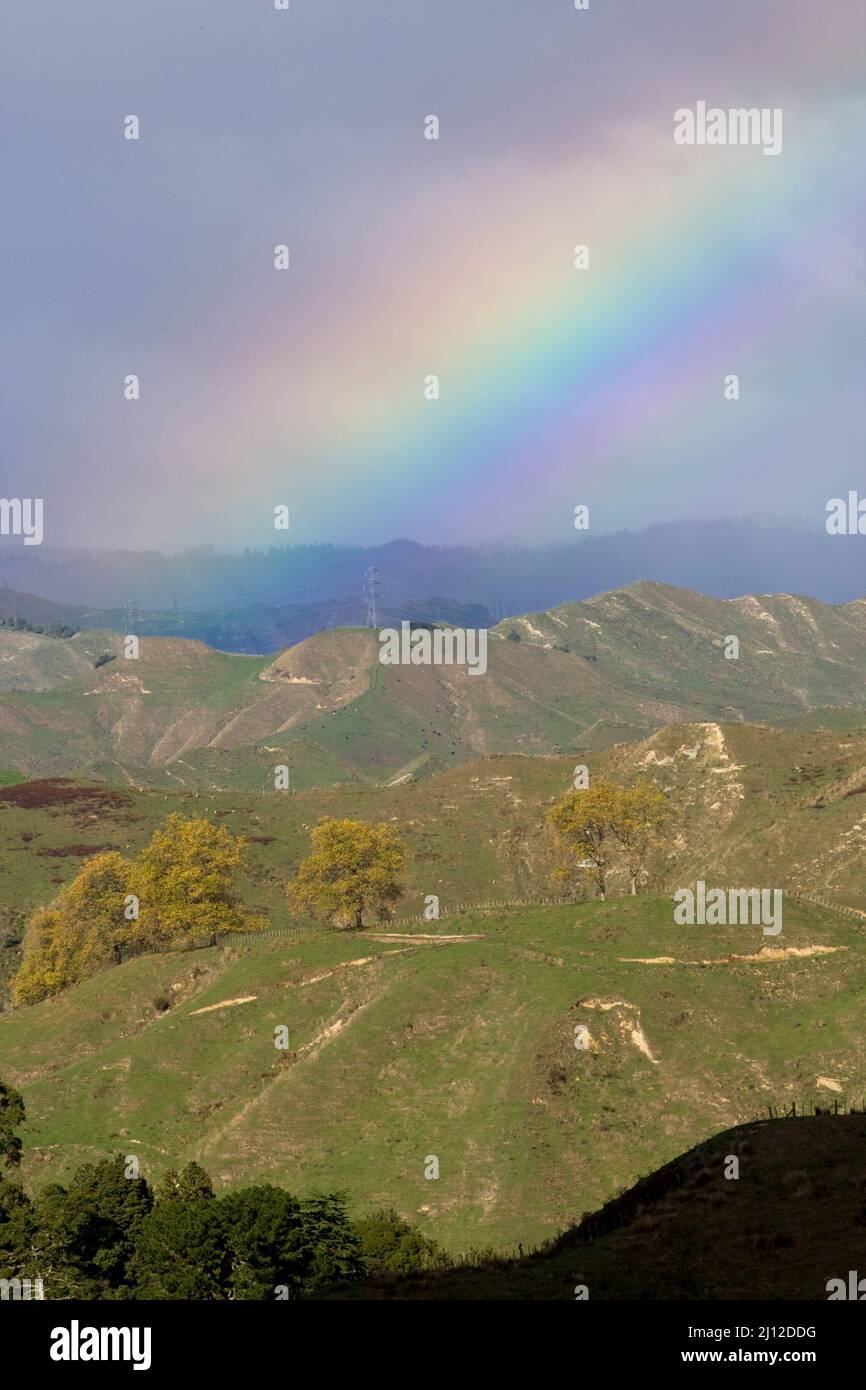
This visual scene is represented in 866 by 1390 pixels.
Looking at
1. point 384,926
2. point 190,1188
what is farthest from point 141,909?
point 190,1188

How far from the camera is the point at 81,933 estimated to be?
130 meters

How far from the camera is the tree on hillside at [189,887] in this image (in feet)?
390

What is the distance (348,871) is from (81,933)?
108ft

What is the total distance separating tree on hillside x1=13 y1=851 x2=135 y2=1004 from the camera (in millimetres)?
127312

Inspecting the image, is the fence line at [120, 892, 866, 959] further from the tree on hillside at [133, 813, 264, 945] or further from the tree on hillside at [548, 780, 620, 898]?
the tree on hillside at [548, 780, 620, 898]

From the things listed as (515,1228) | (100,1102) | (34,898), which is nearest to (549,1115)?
(515,1228)

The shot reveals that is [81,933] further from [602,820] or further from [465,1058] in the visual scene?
[465,1058]

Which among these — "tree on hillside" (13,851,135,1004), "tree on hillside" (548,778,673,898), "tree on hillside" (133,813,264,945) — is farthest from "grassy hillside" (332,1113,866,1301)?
"tree on hillside" (13,851,135,1004)

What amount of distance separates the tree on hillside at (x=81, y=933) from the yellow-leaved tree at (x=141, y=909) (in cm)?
11

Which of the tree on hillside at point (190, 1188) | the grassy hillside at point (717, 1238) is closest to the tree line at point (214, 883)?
the tree on hillside at point (190, 1188)

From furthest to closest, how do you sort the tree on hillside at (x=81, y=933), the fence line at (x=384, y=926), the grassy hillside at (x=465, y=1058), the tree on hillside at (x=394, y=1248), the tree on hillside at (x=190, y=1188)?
the tree on hillside at (x=81, y=933) < the fence line at (x=384, y=926) < the grassy hillside at (x=465, y=1058) < the tree on hillside at (x=190, y=1188) < the tree on hillside at (x=394, y=1248)

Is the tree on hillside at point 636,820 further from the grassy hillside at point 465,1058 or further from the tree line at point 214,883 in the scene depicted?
the grassy hillside at point 465,1058
